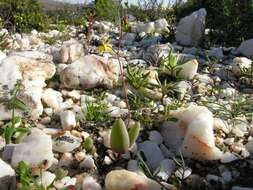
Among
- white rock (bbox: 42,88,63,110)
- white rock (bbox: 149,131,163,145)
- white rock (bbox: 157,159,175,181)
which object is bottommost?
white rock (bbox: 157,159,175,181)

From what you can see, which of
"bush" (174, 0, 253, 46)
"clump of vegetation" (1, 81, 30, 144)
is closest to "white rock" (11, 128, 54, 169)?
"clump of vegetation" (1, 81, 30, 144)

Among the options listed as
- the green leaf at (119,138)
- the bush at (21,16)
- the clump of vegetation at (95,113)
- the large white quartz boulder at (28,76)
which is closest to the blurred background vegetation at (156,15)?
the bush at (21,16)

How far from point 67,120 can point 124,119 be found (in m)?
0.43

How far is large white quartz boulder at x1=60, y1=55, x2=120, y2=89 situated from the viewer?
4.42 meters

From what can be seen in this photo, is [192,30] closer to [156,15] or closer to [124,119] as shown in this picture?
[156,15]

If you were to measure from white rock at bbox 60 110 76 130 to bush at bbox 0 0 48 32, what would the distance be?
4639 millimetres

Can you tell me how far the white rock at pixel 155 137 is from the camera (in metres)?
3.72

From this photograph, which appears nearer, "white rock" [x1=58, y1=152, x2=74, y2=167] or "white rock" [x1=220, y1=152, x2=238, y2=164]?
"white rock" [x1=58, y1=152, x2=74, y2=167]

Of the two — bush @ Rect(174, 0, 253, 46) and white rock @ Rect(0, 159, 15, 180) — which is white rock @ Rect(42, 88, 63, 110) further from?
bush @ Rect(174, 0, 253, 46)

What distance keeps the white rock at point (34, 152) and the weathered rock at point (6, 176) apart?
12 centimetres

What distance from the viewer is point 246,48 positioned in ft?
20.4

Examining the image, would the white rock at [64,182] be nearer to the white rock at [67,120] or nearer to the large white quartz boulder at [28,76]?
the white rock at [67,120]

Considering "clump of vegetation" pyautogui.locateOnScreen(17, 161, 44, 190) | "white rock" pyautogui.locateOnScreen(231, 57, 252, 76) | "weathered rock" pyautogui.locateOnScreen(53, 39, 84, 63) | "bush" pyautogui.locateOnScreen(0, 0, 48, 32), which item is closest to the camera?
"clump of vegetation" pyautogui.locateOnScreen(17, 161, 44, 190)

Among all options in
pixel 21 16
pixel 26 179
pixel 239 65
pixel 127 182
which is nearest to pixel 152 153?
pixel 127 182
